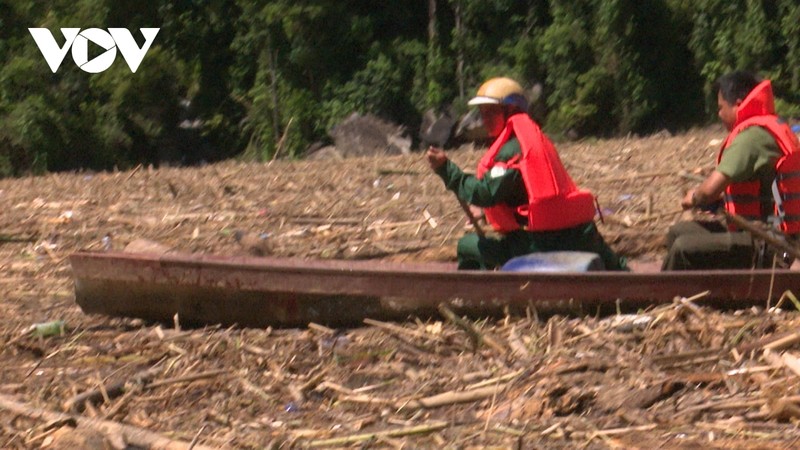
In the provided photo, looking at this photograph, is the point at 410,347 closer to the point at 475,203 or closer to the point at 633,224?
the point at 475,203

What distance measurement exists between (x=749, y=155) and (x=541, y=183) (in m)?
1.08

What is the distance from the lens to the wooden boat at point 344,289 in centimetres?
693

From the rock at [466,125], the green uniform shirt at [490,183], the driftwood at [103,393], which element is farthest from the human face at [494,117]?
the rock at [466,125]

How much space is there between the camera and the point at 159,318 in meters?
7.88

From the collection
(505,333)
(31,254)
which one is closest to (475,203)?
(505,333)

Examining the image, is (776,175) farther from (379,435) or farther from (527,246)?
(379,435)

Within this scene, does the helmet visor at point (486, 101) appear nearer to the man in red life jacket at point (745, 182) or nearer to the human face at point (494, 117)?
the human face at point (494, 117)

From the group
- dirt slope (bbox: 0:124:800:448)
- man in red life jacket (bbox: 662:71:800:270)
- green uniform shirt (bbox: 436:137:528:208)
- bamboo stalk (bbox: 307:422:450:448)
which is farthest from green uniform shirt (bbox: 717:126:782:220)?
bamboo stalk (bbox: 307:422:450:448)

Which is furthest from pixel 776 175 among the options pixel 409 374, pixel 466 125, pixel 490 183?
pixel 466 125

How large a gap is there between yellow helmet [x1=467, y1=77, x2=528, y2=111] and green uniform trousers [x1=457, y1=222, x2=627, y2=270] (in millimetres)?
718

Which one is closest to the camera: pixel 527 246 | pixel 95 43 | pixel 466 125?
pixel 527 246

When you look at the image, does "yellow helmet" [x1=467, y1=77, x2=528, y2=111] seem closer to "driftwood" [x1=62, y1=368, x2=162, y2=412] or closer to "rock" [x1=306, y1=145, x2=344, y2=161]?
"driftwood" [x1=62, y1=368, x2=162, y2=412]

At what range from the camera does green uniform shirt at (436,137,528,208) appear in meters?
7.34

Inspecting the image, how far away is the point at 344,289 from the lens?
739cm
